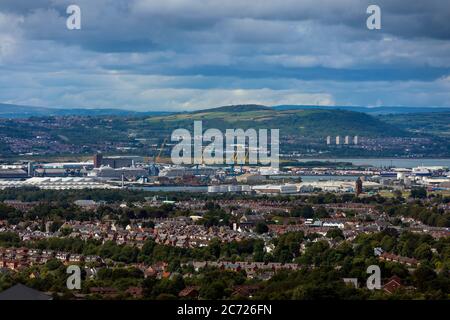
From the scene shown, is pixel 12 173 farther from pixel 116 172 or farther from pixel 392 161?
pixel 392 161

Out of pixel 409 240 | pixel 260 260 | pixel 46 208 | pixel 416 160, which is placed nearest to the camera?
pixel 260 260

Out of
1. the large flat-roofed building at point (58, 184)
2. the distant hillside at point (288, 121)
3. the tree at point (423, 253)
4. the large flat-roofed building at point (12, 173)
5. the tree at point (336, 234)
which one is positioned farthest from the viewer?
the distant hillside at point (288, 121)

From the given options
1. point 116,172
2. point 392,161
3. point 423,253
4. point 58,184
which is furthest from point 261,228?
point 392,161

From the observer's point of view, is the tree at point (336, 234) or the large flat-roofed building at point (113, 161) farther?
the large flat-roofed building at point (113, 161)

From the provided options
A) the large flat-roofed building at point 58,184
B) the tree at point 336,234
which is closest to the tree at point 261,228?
the tree at point 336,234

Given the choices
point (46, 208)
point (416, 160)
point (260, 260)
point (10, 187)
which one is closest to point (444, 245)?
point (260, 260)

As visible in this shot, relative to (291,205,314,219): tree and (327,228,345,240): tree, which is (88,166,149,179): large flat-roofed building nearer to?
(291,205,314,219): tree

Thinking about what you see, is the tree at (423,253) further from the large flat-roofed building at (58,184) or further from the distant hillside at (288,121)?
the distant hillside at (288,121)
